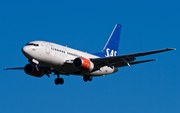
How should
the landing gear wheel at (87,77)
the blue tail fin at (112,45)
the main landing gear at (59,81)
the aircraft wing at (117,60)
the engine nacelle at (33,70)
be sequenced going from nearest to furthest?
1. the aircraft wing at (117,60)
2. the landing gear wheel at (87,77)
3. the engine nacelle at (33,70)
4. the main landing gear at (59,81)
5. the blue tail fin at (112,45)

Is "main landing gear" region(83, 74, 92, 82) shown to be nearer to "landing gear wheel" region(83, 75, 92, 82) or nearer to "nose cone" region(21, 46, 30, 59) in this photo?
"landing gear wheel" region(83, 75, 92, 82)

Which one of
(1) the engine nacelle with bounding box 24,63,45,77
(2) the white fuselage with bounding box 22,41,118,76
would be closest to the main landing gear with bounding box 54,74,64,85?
(1) the engine nacelle with bounding box 24,63,45,77

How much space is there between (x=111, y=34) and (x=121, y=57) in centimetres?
1512

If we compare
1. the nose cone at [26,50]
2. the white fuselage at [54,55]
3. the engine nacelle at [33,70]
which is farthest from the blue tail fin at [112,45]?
the nose cone at [26,50]

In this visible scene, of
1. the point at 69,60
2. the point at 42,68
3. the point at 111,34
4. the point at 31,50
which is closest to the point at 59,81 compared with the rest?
the point at 42,68

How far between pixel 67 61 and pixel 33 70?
6.05m

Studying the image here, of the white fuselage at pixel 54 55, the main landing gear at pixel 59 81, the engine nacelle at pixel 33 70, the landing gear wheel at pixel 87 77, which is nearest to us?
the white fuselage at pixel 54 55

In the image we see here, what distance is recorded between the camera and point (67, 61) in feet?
A: 140

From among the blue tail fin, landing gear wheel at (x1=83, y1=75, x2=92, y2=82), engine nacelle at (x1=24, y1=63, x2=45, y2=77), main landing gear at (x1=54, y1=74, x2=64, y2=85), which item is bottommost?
landing gear wheel at (x1=83, y1=75, x2=92, y2=82)

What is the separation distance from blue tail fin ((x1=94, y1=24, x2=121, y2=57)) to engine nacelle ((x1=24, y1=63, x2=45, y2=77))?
991 centimetres

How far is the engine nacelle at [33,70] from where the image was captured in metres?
45.6

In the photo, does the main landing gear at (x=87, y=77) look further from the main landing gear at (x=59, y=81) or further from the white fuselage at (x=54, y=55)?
the main landing gear at (x=59, y=81)

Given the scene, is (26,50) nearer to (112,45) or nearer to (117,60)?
(117,60)

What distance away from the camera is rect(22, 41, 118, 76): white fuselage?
132 ft
